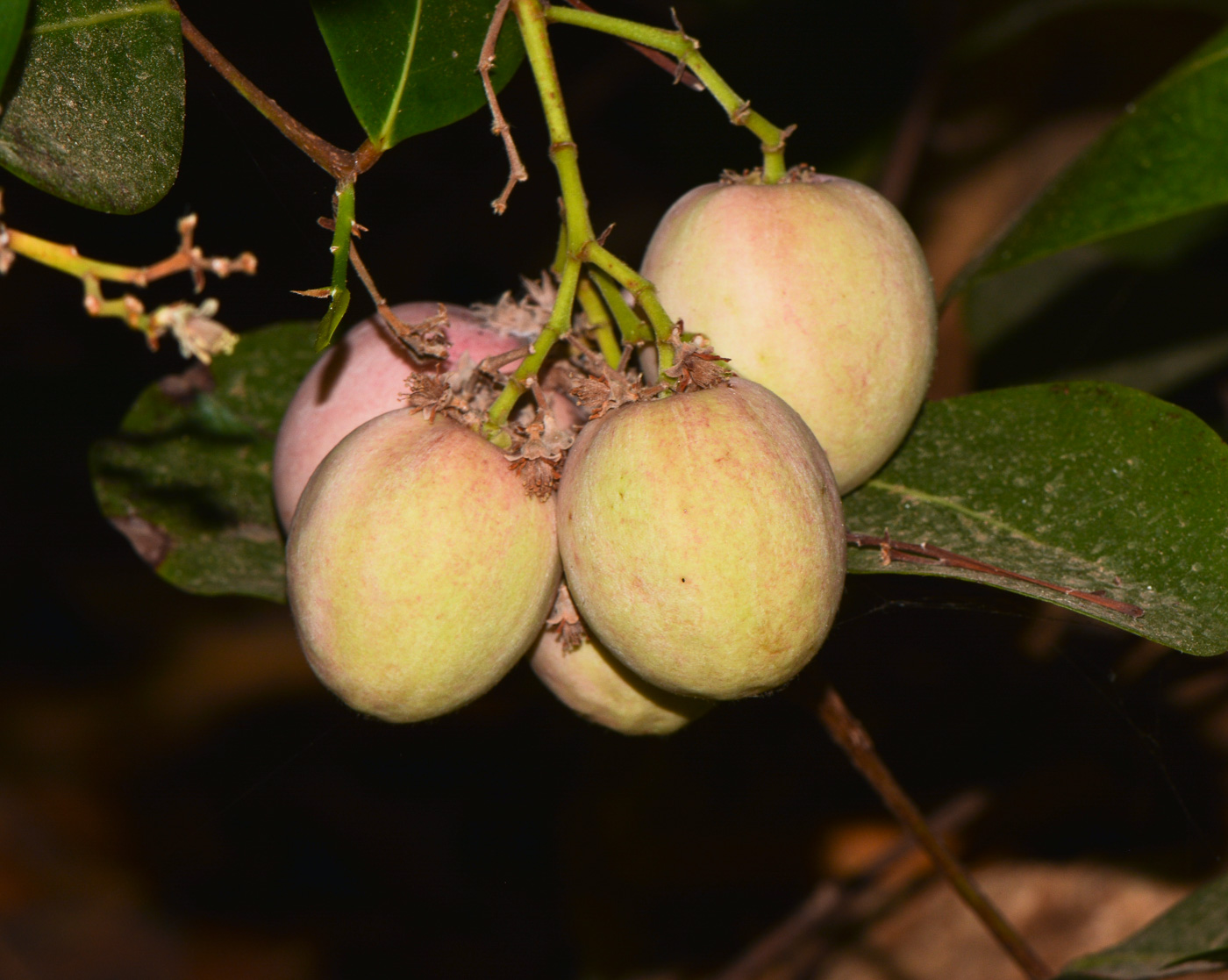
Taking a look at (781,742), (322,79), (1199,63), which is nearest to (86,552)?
(322,79)

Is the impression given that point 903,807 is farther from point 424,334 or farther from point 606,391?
point 424,334

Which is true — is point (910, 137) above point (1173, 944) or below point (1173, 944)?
above

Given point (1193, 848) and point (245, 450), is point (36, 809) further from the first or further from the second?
point (1193, 848)

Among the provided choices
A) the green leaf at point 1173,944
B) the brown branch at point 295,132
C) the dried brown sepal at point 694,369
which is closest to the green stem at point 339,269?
the brown branch at point 295,132

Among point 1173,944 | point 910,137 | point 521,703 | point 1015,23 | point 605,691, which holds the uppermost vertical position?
point 1015,23

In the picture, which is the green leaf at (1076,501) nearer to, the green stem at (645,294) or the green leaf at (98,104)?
the green stem at (645,294)

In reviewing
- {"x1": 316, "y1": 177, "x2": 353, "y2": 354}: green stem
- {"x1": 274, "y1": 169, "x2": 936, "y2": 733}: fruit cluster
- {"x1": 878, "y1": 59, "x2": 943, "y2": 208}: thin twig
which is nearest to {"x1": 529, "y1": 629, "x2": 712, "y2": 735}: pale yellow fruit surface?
{"x1": 274, "y1": 169, "x2": 936, "y2": 733}: fruit cluster

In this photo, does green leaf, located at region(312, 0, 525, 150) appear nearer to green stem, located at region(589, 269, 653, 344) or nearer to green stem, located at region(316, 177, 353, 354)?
green stem, located at region(316, 177, 353, 354)

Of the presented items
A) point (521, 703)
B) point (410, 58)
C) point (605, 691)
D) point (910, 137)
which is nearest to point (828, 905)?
point (521, 703)
